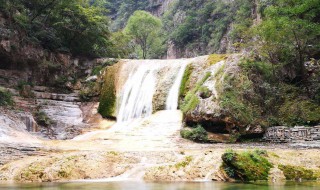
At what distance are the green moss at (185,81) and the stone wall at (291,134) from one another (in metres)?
8.37

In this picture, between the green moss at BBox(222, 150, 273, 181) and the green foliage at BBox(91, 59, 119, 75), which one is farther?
the green foliage at BBox(91, 59, 119, 75)

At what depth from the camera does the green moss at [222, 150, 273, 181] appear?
11.1 meters

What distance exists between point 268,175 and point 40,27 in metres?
24.9

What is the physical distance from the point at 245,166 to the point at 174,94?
1526cm

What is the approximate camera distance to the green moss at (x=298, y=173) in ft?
36.8

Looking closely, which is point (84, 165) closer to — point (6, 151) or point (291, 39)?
point (6, 151)

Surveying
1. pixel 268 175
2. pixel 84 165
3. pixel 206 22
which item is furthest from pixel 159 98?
pixel 206 22

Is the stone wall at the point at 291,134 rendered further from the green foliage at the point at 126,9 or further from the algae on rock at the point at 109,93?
the green foliage at the point at 126,9

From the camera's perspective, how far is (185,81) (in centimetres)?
2672

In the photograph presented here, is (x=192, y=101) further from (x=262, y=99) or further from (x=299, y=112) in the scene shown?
(x=299, y=112)

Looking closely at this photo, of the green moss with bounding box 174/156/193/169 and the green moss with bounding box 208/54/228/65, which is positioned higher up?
the green moss with bounding box 208/54/228/65

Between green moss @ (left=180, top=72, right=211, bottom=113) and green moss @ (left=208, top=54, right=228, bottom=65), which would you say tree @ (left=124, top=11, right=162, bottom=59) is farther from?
green moss @ (left=180, top=72, right=211, bottom=113)

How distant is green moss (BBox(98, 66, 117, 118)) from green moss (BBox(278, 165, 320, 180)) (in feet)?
55.6

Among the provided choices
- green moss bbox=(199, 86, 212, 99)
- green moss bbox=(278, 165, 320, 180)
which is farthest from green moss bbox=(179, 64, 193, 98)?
green moss bbox=(278, 165, 320, 180)
